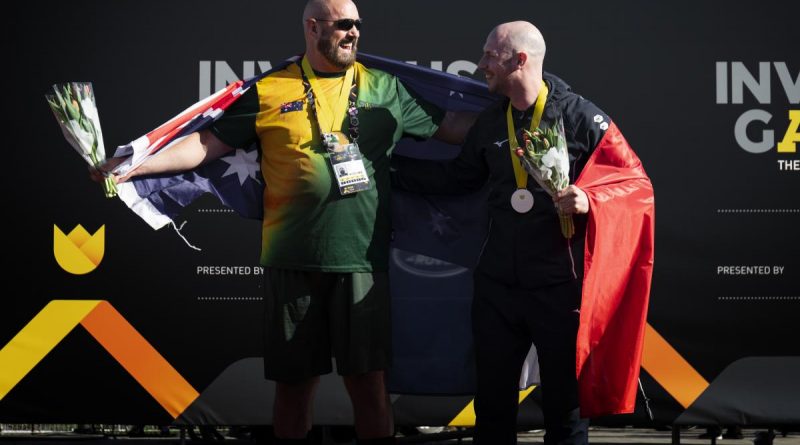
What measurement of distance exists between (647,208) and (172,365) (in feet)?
7.20

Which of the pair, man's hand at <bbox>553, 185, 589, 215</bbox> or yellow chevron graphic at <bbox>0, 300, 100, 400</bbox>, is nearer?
man's hand at <bbox>553, 185, 589, 215</bbox>

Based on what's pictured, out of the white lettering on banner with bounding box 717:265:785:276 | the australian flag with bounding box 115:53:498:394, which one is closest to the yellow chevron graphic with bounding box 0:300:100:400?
the australian flag with bounding box 115:53:498:394

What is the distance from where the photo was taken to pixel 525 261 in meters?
2.88

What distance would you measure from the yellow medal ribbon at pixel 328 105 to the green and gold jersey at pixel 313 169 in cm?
2

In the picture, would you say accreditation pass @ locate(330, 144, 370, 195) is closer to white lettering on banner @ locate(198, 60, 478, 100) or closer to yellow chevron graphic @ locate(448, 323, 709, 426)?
white lettering on banner @ locate(198, 60, 478, 100)

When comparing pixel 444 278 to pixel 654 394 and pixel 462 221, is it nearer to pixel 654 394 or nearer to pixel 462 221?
pixel 462 221

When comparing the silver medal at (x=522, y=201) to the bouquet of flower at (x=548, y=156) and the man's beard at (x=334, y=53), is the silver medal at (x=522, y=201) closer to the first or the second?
the bouquet of flower at (x=548, y=156)

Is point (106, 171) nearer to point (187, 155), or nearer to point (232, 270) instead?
point (187, 155)

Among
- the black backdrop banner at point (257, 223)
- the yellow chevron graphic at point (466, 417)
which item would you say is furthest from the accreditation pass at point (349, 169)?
the yellow chevron graphic at point (466, 417)

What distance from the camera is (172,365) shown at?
4094mm

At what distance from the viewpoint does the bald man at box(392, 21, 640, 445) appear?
2.88 meters


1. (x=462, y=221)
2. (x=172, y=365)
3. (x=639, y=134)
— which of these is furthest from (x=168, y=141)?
(x=639, y=134)

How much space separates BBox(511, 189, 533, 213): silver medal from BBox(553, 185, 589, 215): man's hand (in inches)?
4.6

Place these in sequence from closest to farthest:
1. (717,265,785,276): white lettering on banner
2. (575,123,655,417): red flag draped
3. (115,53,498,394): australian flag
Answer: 1. (575,123,655,417): red flag draped
2. (115,53,498,394): australian flag
3. (717,265,785,276): white lettering on banner
